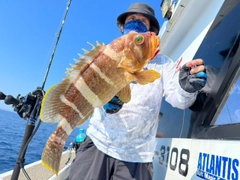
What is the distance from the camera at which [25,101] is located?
6.24 feet

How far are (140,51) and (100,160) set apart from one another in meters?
0.91

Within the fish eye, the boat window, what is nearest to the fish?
the fish eye

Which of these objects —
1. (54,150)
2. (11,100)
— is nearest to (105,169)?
(54,150)

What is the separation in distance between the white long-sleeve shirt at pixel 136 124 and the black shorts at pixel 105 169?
50mm

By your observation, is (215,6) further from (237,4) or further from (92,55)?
(92,55)

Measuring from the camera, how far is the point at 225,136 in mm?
1150

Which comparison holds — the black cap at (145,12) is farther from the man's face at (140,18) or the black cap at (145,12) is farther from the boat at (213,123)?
the boat at (213,123)

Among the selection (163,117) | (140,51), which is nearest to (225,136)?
(140,51)

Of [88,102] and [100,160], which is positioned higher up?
[88,102]

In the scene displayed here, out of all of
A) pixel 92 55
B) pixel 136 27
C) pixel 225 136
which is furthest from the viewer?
pixel 136 27

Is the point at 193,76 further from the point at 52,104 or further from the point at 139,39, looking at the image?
the point at 52,104

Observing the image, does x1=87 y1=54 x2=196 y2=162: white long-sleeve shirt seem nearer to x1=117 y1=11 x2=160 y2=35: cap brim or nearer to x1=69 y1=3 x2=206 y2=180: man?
x1=69 y1=3 x2=206 y2=180: man

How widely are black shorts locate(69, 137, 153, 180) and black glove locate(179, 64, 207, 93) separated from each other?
2.26 ft

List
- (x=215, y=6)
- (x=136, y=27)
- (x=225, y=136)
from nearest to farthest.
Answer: (x=225, y=136)
(x=136, y=27)
(x=215, y=6)
